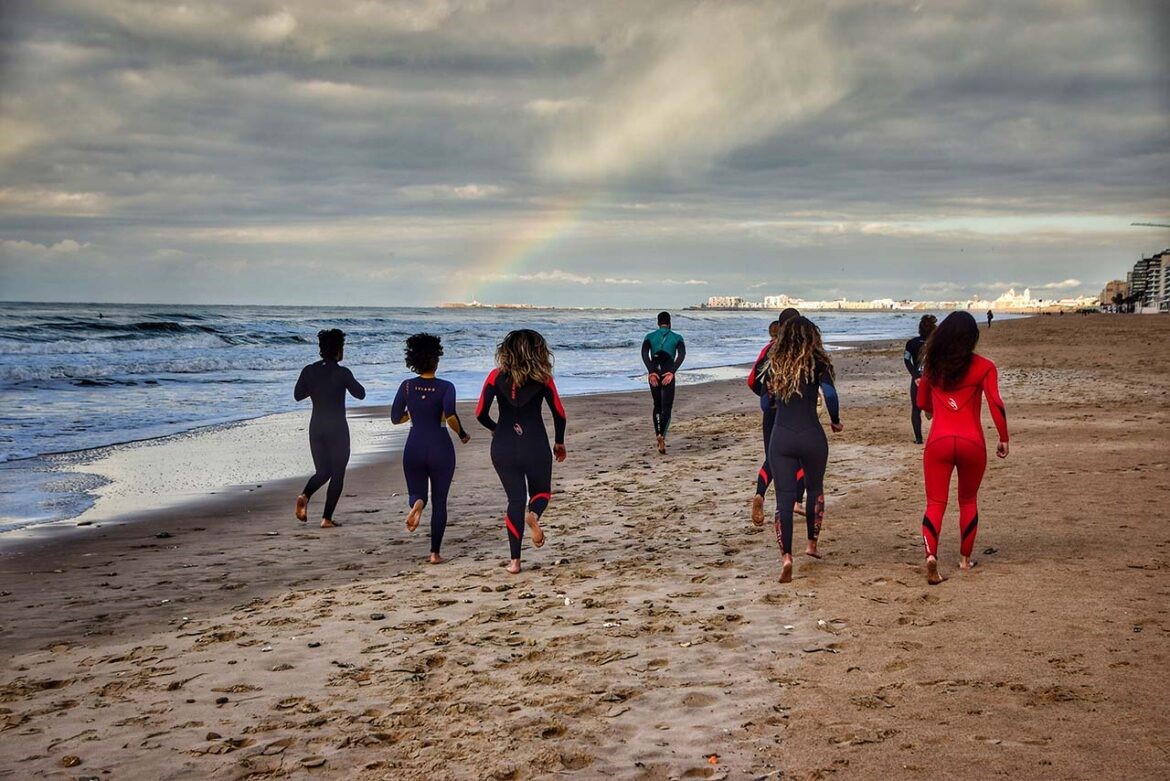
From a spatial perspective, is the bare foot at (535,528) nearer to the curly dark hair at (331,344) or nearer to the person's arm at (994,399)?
the curly dark hair at (331,344)

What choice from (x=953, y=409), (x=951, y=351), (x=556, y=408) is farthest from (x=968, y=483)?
(x=556, y=408)

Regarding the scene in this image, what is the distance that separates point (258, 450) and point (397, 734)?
11.9m

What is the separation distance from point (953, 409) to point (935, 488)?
590mm

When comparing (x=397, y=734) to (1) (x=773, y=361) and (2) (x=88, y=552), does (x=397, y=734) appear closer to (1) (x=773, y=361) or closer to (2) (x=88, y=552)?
(1) (x=773, y=361)

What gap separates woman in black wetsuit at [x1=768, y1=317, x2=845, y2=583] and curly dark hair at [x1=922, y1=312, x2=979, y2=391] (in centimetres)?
71

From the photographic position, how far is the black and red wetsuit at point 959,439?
6523mm

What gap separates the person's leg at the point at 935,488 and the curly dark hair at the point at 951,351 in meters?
0.42

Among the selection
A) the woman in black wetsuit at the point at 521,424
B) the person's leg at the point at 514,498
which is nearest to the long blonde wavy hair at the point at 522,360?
the woman in black wetsuit at the point at 521,424

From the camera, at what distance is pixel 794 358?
6980 mm

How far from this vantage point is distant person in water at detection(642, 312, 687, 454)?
46.1ft

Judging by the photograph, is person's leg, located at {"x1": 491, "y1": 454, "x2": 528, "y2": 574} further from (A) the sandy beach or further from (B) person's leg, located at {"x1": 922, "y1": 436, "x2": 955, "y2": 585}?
(B) person's leg, located at {"x1": 922, "y1": 436, "x2": 955, "y2": 585}

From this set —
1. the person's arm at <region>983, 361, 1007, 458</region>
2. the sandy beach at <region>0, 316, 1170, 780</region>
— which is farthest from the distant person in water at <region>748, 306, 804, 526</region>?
the person's arm at <region>983, 361, 1007, 458</region>

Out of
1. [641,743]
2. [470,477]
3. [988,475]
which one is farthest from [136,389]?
[641,743]

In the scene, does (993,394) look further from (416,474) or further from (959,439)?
(416,474)
